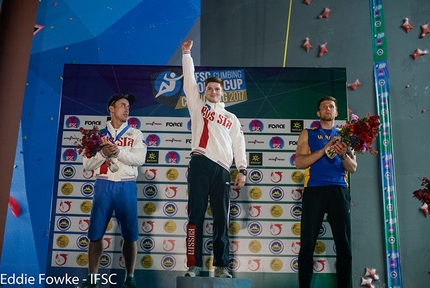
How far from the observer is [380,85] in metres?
5.50

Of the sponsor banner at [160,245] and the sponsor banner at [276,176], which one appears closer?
the sponsor banner at [160,245]

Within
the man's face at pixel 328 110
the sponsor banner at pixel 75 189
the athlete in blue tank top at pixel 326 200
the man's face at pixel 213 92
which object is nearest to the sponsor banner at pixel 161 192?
the sponsor banner at pixel 75 189

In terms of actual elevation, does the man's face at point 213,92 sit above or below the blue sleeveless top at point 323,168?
above

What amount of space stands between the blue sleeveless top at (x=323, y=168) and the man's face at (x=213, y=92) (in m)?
0.87

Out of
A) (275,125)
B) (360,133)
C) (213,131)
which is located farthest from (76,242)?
(360,133)

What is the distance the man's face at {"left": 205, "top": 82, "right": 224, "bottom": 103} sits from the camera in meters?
4.41

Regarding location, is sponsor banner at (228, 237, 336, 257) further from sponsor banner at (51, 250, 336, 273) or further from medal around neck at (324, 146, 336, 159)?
medal around neck at (324, 146, 336, 159)

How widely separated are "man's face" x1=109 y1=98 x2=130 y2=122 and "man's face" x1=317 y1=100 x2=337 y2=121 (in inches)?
71.2

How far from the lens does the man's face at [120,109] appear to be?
464cm

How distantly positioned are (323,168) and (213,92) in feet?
3.83

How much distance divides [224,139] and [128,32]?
92.8 inches

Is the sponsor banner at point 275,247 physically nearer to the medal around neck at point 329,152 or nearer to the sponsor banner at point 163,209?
the sponsor banner at point 163,209

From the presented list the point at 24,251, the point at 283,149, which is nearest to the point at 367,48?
the point at 283,149

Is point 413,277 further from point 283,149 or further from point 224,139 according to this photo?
point 224,139
